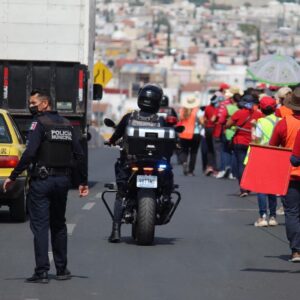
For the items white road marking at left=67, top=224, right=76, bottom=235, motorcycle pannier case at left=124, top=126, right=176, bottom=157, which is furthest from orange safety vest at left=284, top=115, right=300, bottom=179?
white road marking at left=67, top=224, right=76, bottom=235

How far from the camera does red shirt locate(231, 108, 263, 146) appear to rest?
2236 centimetres

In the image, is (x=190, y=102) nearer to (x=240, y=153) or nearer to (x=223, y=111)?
(x=223, y=111)

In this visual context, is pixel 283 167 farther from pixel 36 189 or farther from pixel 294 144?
pixel 36 189

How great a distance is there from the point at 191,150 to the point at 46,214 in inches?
714

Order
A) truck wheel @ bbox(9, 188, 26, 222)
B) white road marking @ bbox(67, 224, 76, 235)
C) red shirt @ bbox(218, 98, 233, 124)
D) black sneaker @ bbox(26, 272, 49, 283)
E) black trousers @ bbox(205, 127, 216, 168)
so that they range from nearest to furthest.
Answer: black sneaker @ bbox(26, 272, 49, 283)
white road marking @ bbox(67, 224, 76, 235)
truck wheel @ bbox(9, 188, 26, 222)
red shirt @ bbox(218, 98, 233, 124)
black trousers @ bbox(205, 127, 216, 168)

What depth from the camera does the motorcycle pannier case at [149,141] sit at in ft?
50.1

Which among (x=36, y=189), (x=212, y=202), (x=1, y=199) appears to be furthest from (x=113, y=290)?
(x=212, y=202)

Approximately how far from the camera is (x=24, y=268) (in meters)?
13.3

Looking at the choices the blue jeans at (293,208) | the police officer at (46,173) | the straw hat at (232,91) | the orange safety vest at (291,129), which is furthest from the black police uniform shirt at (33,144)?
the straw hat at (232,91)

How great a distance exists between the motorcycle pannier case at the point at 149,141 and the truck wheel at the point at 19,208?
278 centimetres

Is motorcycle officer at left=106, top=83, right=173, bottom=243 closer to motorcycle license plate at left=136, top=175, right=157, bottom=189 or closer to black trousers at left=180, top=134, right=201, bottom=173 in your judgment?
motorcycle license plate at left=136, top=175, right=157, bottom=189

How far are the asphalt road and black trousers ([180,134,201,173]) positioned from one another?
372 inches

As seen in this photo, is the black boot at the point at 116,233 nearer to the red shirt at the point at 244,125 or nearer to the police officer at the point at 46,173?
the police officer at the point at 46,173

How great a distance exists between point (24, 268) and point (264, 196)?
5549 mm
